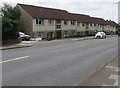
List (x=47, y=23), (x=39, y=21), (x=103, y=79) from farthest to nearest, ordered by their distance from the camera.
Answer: (x=47, y=23) → (x=39, y=21) → (x=103, y=79)

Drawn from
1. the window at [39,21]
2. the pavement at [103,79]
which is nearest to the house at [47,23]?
the window at [39,21]

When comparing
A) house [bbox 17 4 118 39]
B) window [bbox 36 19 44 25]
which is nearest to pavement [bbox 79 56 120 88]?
house [bbox 17 4 118 39]

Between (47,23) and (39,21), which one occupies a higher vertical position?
(39,21)

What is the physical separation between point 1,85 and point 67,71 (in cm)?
387

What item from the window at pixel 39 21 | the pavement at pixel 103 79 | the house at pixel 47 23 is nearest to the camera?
the pavement at pixel 103 79

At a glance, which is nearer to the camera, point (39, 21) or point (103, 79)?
point (103, 79)

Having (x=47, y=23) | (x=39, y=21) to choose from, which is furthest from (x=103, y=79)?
(x=47, y=23)

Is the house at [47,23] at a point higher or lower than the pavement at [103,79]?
higher

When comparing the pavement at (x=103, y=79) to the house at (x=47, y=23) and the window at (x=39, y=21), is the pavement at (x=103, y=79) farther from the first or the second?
the window at (x=39, y=21)

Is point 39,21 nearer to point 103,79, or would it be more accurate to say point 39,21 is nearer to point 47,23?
point 47,23

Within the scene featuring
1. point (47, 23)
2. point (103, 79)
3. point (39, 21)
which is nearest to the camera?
point (103, 79)

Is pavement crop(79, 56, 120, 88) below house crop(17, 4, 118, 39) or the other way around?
below

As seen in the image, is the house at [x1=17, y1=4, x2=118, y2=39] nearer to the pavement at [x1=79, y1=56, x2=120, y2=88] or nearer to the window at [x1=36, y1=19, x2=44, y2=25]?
the window at [x1=36, y1=19, x2=44, y2=25]

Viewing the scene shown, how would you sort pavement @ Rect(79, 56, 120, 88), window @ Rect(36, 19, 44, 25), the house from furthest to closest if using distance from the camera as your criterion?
window @ Rect(36, 19, 44, 25), the house, pavement @ Rect(79, 56, 120, 88)
